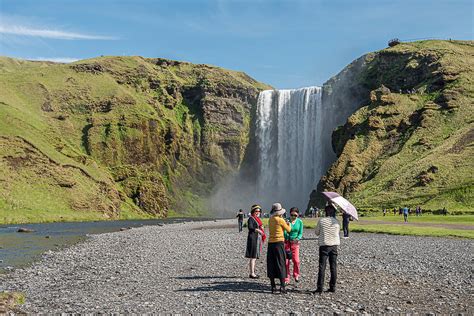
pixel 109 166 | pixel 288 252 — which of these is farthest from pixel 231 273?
pixel 109 166

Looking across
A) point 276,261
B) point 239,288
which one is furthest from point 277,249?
point 239,288

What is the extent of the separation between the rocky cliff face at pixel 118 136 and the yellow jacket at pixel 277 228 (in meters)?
79.7

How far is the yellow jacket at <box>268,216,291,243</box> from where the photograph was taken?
1708cm

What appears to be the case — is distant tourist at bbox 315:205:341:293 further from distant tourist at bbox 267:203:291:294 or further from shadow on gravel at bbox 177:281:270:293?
shadow on gravel at bbox 177:281:270:293

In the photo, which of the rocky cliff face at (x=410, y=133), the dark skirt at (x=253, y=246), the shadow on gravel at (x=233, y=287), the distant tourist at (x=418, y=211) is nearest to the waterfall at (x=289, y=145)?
the rocky cliff face at (x=410, y=133)

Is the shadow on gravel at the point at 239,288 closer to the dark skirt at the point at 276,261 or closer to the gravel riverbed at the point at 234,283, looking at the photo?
the gravel riverbed at the point at 234,283

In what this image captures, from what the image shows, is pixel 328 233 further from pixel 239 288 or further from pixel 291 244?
pixel 239 288

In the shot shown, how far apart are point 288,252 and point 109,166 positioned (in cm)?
14080

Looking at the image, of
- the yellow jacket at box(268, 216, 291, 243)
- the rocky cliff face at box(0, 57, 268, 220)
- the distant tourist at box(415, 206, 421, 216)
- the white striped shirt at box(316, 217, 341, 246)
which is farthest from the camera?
the rocky cliff face at box(0, 57, 268, 220)

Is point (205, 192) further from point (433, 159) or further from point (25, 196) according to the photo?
point (433, 159)

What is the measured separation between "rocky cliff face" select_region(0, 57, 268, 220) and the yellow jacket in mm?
79670

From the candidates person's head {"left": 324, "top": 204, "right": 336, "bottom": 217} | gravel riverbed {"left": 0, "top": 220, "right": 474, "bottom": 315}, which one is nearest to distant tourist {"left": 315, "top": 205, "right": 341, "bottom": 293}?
person's head {"left": 324, "top": 204, "right": 336, "bottom": 217}

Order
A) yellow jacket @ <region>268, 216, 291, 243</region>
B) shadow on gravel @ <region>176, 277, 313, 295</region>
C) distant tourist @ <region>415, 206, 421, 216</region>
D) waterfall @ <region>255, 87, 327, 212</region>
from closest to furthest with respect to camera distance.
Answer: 1. shadow on gravel @ <region>176, 277, 313, 295</region>
2. yellow jacket @ <region>268, 216, 291, 243</region>
3. distant tourist @ <region>415, 206, 421, 216</region>
4. waterfall @ <region>255, 87, 327, 212</region>

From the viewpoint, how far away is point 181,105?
18950 centimetres
